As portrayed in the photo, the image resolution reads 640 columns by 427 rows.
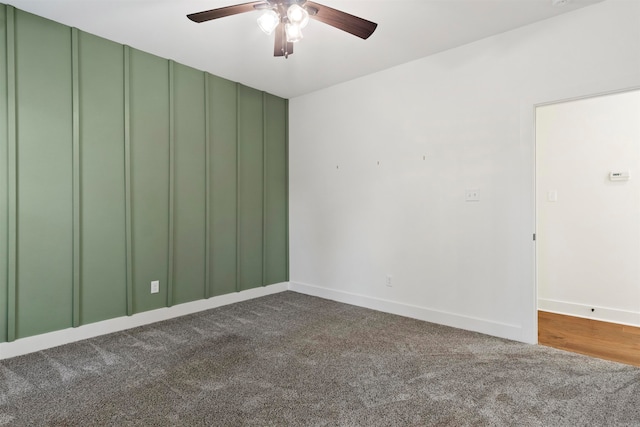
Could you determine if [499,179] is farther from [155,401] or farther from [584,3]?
[155,401]

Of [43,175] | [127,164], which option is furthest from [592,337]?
[43,175]

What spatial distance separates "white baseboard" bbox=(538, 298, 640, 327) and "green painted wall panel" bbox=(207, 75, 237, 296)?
360 centimetres

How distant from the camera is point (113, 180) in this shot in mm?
3059

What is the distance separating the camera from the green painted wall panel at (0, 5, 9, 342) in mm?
2480

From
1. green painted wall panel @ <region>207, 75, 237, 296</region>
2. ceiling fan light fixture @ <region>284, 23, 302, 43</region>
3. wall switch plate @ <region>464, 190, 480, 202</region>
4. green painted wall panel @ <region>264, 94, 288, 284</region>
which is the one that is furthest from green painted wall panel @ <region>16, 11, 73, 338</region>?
wall switch plate @ <region>464, 190, 480, 202</region>

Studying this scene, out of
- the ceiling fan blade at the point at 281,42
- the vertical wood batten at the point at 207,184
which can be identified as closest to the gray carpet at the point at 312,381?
the vertical wood batten at the point at 207,184


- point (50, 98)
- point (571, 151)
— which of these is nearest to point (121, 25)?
point (50, 98)

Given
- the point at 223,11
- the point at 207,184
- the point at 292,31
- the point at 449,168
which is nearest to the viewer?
the point at 223,11

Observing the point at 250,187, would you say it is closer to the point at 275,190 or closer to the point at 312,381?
the point at 275,190

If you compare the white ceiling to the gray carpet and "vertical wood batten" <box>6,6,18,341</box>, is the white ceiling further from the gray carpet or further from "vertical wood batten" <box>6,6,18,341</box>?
the gray carpet

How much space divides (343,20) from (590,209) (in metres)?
3.23

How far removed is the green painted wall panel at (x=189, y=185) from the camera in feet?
11.6

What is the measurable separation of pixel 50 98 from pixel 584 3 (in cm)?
415

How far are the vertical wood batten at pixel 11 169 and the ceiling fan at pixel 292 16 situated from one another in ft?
5.30
